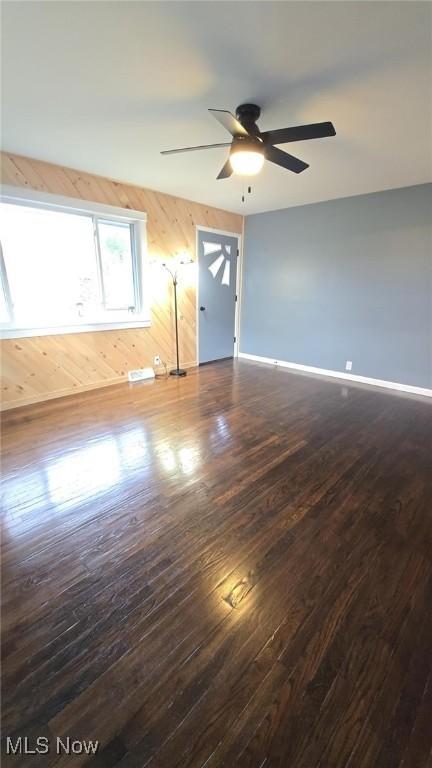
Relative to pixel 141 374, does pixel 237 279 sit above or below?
above

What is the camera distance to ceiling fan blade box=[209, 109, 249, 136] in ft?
5.66

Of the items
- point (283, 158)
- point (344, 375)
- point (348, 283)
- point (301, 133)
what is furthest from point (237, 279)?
A: point (301, 133)

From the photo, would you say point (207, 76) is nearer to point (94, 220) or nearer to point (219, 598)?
point (94, 220)

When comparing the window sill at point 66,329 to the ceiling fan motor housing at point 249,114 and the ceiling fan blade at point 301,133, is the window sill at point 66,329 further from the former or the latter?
the ceiling fan blade at point 301,133

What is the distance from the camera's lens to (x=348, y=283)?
4453 millimetres

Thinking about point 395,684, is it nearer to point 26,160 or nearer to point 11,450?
point 11,450


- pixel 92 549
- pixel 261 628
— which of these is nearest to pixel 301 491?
pixel 261 628

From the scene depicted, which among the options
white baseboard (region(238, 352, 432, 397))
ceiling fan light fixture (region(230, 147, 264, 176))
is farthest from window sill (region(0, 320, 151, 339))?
ceiling fan light fixture (region(230, 147, 264, 176))

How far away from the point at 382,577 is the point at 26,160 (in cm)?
447

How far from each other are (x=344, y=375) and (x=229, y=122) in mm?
3740

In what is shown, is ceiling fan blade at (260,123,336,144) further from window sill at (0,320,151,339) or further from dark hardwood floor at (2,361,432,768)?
window sill at (0,320,151,339)

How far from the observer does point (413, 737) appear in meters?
1.00

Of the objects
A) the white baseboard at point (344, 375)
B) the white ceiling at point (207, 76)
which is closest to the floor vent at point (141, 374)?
the white baseboard at point (344, 375)

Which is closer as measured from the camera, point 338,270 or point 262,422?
point 262,422
